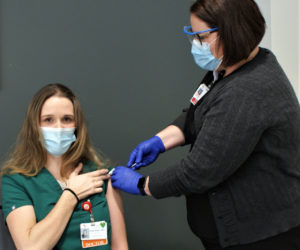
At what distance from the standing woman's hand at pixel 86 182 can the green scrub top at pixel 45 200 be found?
0.04 metres

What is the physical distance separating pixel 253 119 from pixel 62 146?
0.88 m

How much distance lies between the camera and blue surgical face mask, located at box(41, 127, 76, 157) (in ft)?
4.73

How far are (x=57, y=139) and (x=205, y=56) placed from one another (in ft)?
2.48

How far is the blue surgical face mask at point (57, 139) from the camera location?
1442 millimetres

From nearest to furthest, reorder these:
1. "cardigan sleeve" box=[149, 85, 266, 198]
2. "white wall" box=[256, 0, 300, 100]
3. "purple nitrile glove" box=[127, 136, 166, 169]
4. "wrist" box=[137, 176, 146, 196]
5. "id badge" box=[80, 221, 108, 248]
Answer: "cardigan sleeve" box=[149, 85, 266, 198]
"wrist" box=[137, 176, 146, 196]
"id badge" box=[80, 221, 108, 248]
"purple nitrile glove" box=[127, 136, 166, 169]
"white wall" box=[256, 0, 300, 100]

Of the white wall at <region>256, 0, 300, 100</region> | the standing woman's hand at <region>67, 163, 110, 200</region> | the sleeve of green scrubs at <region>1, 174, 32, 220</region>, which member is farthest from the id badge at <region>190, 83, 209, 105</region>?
the white wall at <region>256, 0, 300, 100</region>

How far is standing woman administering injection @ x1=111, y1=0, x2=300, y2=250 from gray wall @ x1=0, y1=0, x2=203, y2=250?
0.83 m

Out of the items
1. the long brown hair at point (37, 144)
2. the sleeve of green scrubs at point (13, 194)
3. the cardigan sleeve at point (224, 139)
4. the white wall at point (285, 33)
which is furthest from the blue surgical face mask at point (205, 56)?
the white wall at point (285, 33)

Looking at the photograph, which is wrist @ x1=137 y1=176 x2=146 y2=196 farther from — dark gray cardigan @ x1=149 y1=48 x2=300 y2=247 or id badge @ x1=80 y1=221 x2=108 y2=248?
id badge @ x1=80 y1=221 x2=108 y2=248

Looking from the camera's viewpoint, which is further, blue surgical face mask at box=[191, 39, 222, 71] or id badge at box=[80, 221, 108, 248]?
id badge at box=[80, 221, 108, 248]

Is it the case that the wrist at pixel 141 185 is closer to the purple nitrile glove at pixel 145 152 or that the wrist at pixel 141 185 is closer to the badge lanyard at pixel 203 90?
the purple nitrile glove at pixel 145 152

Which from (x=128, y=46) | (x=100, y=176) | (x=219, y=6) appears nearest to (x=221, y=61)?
(x=219, y=6)

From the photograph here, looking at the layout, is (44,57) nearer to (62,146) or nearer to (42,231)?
(62,146)

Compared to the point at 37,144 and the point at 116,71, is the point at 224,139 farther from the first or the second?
the point at 116,71
